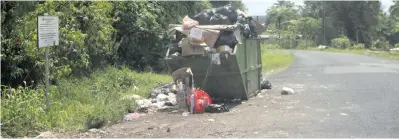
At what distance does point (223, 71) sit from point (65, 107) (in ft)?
10.0

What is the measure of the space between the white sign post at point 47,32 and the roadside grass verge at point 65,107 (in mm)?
378

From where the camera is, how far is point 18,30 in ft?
25.8

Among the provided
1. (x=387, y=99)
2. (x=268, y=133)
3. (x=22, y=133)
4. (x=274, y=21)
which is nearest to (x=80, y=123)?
(x=22, y=133)

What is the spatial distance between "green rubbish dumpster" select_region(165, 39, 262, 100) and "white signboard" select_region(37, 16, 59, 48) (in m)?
2.63

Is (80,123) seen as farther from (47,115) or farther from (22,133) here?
(22,133)

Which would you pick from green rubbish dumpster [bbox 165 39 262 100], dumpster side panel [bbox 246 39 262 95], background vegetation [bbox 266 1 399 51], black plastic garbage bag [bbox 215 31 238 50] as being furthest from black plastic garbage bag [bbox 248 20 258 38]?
background vegetation [bbox 266 1 399 51]

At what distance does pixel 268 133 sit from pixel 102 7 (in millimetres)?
5777

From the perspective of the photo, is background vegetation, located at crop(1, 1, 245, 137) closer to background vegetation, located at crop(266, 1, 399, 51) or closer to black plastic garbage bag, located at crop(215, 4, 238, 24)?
black plastic garbage bag, located at crop(215, 4, 238, 24)

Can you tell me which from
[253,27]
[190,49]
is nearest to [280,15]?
[253,27]

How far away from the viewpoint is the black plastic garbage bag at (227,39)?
8.95m

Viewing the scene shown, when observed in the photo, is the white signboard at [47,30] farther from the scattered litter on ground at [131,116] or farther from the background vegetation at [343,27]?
the background vegetation at [343,27]

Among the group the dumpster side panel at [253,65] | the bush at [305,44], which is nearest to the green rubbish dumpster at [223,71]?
the dumpster side panel at [253,65]

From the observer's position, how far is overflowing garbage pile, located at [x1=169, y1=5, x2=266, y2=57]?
8.84m

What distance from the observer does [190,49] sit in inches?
352
